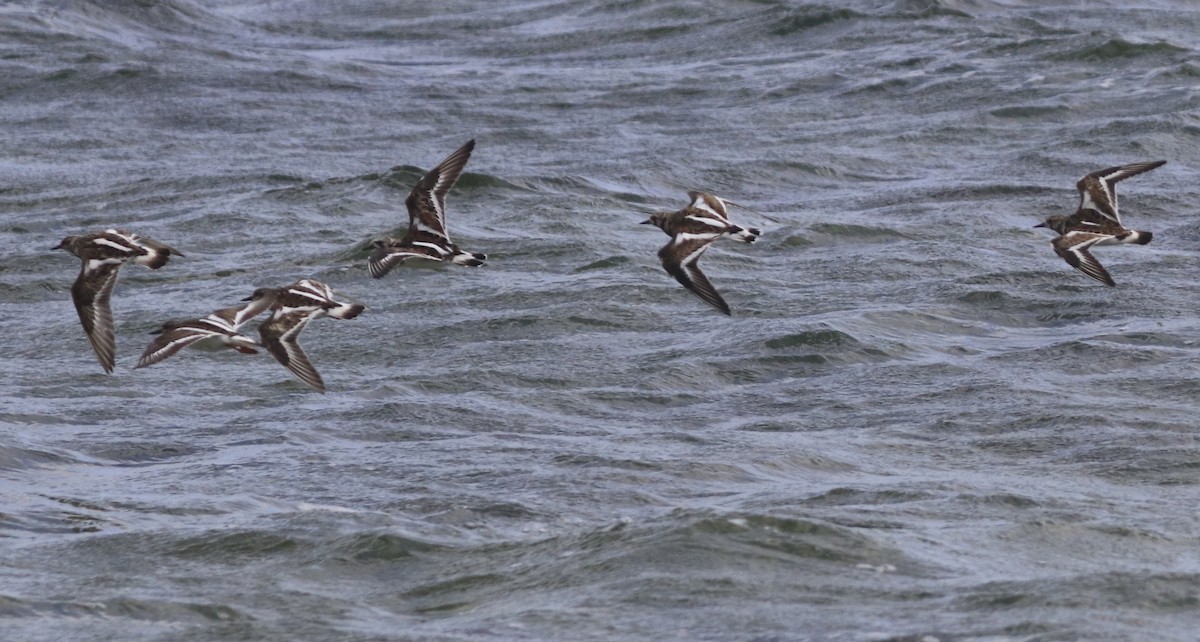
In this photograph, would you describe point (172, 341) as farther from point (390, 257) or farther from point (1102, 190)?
point (1102, 190)

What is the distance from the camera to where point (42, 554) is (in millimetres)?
9492

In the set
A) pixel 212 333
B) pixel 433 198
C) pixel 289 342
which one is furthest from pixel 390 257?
pixel 212 333

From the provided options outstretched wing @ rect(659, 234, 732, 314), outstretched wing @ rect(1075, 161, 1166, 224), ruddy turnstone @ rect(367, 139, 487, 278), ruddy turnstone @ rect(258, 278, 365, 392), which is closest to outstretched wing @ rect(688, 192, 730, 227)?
outstretched wing @ rect(659, 234, 732, 314)

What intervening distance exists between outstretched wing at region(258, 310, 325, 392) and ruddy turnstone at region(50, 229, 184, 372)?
2.64ft

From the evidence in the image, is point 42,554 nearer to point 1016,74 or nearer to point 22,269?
point 22,269

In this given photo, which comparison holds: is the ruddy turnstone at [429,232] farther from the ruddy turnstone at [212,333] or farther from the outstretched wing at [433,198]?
the ruddy turnstone at [212,333]

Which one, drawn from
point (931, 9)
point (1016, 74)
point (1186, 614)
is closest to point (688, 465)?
point (1186, 614)

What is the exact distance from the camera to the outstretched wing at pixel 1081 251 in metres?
11.5

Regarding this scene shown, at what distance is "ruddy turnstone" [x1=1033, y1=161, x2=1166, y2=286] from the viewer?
11555 millimetres

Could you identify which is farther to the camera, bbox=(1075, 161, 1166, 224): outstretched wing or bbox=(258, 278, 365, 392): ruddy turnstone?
bbox=(1075, 161, 1166, 224): outstretched wing

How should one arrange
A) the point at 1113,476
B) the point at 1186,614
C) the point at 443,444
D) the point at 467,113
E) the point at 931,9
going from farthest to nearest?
the point at 931,9, the point at 467,113, the point at 443,444, the point at 1113,476, the point at 1186,614

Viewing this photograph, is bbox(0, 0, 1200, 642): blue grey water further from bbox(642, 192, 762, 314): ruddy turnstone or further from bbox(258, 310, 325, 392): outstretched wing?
bbox(642, 192, 762, 314): ruddy turnstone

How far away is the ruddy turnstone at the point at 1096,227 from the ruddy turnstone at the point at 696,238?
1.89 m

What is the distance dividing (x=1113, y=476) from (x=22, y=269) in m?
8.64
